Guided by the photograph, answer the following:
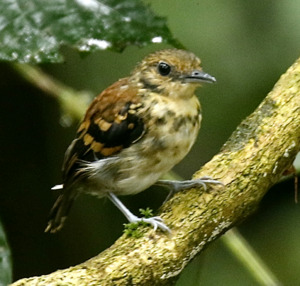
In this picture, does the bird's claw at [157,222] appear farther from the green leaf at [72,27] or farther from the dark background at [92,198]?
the dark background at [92,198]

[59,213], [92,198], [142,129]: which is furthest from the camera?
[92,198]

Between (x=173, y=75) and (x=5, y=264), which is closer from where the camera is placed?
(x=5, y=264)

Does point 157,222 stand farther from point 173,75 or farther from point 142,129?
point 173,75

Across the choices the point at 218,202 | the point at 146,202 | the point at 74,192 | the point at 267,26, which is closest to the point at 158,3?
the point at 267,26

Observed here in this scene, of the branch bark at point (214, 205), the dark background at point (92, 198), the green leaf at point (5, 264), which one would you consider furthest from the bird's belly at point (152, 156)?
the dark background at point (92, 198)

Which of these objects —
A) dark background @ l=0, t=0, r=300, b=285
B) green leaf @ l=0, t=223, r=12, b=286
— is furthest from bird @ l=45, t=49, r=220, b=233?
dark background @ l=0, t=0, r=300, b=285

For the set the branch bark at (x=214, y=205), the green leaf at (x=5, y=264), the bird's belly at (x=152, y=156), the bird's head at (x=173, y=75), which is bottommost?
the branch bark at (x=214, y=205)

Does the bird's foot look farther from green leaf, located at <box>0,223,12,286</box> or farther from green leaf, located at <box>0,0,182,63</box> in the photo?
green leaf, located at <box>0,0,182,63</box>

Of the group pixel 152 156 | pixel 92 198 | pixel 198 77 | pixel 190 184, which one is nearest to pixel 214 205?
pixel 190 184
